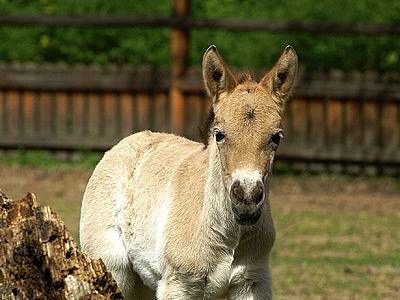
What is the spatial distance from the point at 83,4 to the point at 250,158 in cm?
1319

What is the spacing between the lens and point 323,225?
13.1 meters

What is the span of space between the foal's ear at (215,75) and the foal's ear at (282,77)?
0.65ft

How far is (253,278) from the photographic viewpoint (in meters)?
6.24

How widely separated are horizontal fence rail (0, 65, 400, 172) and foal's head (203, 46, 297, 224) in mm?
9012

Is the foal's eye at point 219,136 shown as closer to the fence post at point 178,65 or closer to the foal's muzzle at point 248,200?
the foal's muzzle at point 248,200

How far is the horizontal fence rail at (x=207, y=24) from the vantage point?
15453 millimetres

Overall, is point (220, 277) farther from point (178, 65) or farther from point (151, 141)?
point (178, 65)

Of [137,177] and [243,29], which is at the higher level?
[137,177]

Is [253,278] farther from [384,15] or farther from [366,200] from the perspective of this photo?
[384,15]

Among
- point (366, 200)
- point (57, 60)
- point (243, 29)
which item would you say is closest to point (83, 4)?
point (57, 60)

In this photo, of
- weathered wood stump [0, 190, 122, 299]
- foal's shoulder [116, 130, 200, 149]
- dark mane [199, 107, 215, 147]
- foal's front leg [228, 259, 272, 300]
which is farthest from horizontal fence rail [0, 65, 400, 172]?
weathered wood stump [0, 190, 122, 299]

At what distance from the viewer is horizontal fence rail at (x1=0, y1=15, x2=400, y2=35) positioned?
1545 cm

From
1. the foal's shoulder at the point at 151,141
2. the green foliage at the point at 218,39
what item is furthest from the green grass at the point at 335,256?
the green foliage at the point at 218,39

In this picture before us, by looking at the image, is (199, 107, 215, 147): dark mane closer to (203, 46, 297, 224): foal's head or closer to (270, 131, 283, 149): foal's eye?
(203, 46, 297, 224): foal's head
